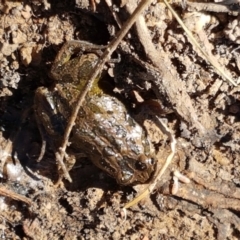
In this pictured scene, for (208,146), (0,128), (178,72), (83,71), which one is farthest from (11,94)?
(208,146)

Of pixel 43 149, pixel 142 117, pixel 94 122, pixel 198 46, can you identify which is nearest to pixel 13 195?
pixel 43 149

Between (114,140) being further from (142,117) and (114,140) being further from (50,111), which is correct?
(50,111)

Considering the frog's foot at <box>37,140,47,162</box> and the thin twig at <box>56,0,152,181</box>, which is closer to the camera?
the thin twig at <box>56,0,152,181</box>

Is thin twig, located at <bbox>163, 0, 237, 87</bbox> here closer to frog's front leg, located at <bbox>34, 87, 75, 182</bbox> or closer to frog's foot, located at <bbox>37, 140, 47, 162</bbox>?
frog's front leg, located at <bbox>34, 87, 75, 182</bbox>

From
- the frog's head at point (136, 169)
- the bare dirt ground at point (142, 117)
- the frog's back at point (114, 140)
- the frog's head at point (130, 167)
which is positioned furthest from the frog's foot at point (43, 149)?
the frog's head at point (136, 169)

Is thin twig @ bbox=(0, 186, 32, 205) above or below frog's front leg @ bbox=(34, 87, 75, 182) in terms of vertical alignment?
below

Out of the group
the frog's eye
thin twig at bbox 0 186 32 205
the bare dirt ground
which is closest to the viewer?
the bare dirt ground

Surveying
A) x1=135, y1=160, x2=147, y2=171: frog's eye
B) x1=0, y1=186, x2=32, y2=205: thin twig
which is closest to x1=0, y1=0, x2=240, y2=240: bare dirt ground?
x1=0, y1=186, x2=32, y2=205: thin twig
